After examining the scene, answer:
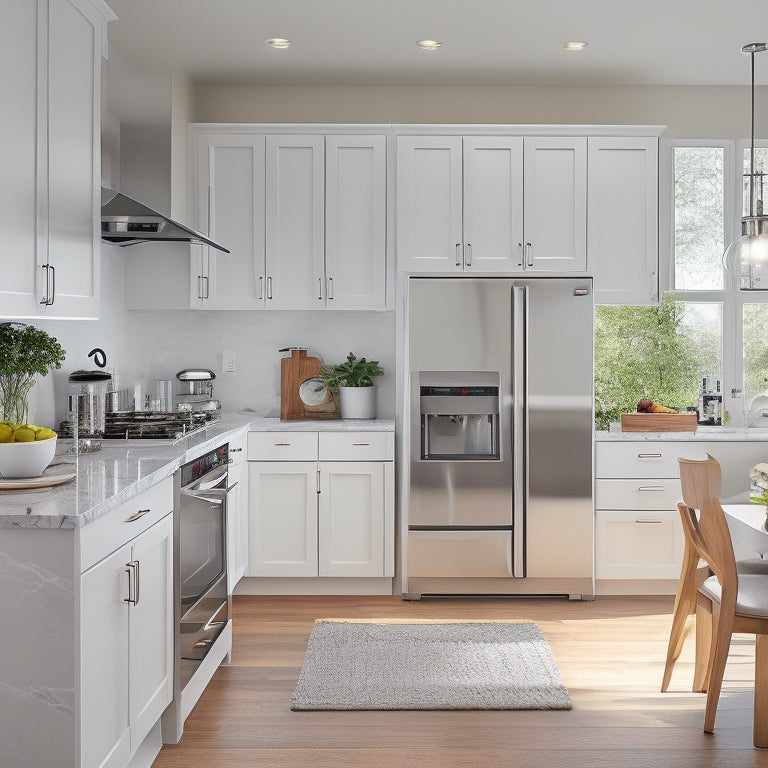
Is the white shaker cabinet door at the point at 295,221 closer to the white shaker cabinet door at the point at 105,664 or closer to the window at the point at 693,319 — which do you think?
the window at the point at 693,319

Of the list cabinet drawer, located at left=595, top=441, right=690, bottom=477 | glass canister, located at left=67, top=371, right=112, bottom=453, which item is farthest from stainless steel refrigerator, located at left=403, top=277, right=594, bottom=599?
glass canister, located at left=67, top=371, right=112, bottom=453

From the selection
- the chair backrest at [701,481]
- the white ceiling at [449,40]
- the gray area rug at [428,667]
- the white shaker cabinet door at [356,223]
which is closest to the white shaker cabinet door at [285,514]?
the gray area rug at [428,667]

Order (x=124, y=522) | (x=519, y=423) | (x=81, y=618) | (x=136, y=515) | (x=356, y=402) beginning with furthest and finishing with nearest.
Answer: (x=356, y=402) < (x=519, y=423) < (x=136, y=515) < (x=124, y=522) < (x=81, y=618)

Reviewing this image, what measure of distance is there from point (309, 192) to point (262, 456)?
4.71ft

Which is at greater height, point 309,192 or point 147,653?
point 309,192

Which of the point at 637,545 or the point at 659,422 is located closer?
the point at 637,545

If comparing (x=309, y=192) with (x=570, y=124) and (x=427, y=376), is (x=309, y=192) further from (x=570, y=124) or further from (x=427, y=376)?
(x=570, y=124)

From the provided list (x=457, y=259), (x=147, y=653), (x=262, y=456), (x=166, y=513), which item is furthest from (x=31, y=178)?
(x=457, y=259)

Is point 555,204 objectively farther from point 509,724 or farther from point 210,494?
point 509,724

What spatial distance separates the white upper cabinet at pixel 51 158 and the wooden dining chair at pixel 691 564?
222 centimetres

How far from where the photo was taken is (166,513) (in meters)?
2.74

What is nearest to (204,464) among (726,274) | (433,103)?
(433,103)

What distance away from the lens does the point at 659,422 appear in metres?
4.71

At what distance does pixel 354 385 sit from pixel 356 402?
96 millimetres
